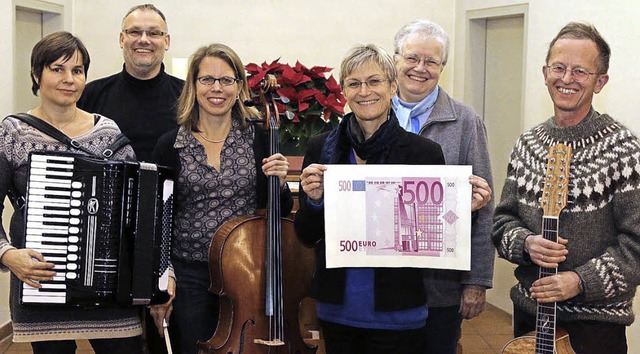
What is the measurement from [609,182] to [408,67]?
93cm

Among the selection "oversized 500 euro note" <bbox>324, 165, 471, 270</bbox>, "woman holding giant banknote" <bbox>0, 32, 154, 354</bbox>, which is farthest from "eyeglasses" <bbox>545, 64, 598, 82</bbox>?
"woman holding giant banknote" <bbox>0, 32, 154, 354</bbox>

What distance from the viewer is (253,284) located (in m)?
3.14

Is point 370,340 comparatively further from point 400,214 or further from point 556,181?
point 556,181

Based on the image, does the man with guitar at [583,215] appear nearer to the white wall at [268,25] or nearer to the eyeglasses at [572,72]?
the eyeglasses at [572,72]

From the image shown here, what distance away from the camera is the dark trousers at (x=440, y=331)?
3018mm

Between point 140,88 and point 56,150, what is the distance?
1035 millimetres

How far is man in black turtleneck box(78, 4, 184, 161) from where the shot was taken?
12.5 ft

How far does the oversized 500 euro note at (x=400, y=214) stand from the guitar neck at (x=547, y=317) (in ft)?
0.84

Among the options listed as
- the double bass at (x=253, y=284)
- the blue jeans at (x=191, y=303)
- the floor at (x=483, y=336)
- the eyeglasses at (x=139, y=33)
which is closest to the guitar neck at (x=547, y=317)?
the double bass at (x=253, y=284)

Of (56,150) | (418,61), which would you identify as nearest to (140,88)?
(56,150)

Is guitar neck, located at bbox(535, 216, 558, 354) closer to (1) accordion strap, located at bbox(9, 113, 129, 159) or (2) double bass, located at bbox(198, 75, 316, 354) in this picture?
(2) double bass, located at bbox(198, 75, 316, 354)

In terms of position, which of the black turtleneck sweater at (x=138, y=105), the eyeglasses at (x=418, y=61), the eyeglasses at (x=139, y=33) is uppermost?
the eyeglasses at (x=139, y=33)

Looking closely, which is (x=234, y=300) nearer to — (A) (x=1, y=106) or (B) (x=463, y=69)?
(A) (x=1, y=106)

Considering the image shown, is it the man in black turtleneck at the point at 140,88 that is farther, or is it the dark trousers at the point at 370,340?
the man in black turtleneck at the point at 140,88
